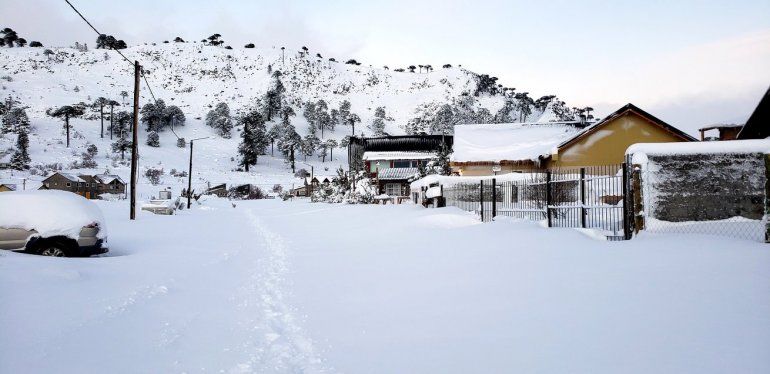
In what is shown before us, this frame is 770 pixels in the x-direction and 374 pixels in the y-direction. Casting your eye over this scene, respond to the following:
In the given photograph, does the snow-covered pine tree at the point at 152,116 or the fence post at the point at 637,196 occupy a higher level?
the snow-covered pine tree at the point at 152,116

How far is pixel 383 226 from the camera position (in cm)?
2194

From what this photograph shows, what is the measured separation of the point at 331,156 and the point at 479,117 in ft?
148

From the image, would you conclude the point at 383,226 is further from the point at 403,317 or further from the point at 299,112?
the point at 299,112

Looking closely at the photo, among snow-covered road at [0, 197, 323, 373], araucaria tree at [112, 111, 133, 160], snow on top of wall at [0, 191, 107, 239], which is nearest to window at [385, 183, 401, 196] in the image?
snow-covered road at [0, 197, 323, 373]

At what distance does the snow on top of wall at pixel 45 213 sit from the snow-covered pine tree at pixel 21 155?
3671 inches

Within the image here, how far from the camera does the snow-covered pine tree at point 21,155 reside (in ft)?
278

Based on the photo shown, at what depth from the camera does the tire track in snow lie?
4.58m

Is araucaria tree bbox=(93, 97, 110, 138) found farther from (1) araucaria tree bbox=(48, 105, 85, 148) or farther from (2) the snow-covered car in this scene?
(2) the snow-covered car

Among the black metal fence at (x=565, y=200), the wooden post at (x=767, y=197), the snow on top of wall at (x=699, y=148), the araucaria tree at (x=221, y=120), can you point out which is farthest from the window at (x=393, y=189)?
the araucaria tree at (x=221, y=120)

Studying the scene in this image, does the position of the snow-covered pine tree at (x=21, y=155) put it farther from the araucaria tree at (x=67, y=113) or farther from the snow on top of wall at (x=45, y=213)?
the snow on top of wall at (x=45, y=213)

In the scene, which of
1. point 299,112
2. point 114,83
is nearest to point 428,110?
point 299,112

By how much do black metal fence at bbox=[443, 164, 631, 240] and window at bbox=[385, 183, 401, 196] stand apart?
4139 centimetres

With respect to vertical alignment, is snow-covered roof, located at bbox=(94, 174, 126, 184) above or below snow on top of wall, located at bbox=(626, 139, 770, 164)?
above

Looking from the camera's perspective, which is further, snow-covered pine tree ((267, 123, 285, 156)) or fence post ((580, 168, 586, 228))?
snow-covered pine tree ((267, 123, 285, 156))
